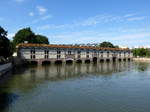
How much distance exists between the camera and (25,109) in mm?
14797

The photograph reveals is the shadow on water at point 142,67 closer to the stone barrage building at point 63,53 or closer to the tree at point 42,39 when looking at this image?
the stone barrage building at point 63,53

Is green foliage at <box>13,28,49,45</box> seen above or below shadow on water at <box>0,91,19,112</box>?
above

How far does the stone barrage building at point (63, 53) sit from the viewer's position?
54406 mm

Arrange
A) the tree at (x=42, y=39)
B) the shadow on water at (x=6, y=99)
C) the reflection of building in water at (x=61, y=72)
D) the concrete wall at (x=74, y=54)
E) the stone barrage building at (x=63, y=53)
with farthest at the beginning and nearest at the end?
the tree at (x=42, y=39), the stone barrage building at (x=63, y=53), the concrete wall at (x=74, y=54), the reflection of building in water at (x=61, y=72), the shadow on water at (x=6, y=99)

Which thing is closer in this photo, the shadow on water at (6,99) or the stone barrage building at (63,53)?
the shadow on water at (6,99)

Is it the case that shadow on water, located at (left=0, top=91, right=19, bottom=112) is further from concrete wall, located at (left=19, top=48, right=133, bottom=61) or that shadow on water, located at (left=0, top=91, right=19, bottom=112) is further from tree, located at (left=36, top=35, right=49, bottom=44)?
tree, located at (left=36, top=35, right=49, bottom=44)

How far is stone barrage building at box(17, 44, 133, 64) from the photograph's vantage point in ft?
178

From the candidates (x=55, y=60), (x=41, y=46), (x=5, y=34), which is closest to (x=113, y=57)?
(x=55, y=60)

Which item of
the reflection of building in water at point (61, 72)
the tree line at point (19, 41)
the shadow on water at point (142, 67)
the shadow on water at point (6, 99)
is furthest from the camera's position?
the shadow on water at point (142, 67)

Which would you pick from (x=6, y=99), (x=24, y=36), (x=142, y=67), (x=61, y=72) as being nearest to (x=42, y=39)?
(x=24, y=36)

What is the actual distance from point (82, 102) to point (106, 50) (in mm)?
63779

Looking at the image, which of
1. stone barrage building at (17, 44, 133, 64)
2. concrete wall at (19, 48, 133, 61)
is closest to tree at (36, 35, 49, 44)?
stone barrage building at (17, 44, 133, 64)

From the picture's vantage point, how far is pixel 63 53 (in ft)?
203

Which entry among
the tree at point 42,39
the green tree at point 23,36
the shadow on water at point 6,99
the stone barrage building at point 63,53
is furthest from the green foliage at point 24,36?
the shadow on water at point 6,99
